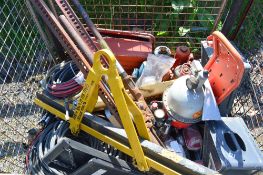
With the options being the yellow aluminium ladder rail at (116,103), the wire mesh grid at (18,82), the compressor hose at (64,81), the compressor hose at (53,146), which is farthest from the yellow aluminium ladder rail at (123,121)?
the wire mesh grid at (18,82)

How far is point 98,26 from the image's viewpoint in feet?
10.4

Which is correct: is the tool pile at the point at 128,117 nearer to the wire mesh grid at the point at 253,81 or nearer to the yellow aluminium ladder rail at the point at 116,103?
the yellow aluminium ladder rail at the point at 116,103

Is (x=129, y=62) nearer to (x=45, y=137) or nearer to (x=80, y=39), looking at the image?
(x=80, y=39)

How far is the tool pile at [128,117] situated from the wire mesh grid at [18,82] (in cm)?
23

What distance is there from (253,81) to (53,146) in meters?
1.93

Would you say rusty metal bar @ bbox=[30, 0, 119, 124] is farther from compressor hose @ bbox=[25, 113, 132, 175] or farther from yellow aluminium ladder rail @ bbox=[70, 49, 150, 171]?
compressor hose @ bbox=[25, 113, 132, 175]

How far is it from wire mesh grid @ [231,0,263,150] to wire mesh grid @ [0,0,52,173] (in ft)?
6.12

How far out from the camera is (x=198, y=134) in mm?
2537

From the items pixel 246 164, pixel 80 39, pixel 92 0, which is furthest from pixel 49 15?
pixel 246 164

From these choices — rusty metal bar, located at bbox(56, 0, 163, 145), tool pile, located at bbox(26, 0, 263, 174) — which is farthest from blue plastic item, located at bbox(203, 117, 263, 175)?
rusty metal bar, located at bbox(56, 0, 163, 145)

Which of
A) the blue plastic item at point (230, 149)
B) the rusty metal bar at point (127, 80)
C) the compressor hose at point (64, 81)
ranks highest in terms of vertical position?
the rusty metal bar at point (127, 80)

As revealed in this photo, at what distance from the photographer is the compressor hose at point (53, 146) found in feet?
7.51

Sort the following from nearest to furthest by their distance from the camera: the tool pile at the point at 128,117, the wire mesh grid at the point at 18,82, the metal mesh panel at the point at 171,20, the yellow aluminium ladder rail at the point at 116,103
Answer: the yellow aluminium ladder rail at the point at 116,103 < the tool pile at the point at 128,117 < the wire mesh grid at the point at 18,82 < the metal mesh panel at the point at 171,20

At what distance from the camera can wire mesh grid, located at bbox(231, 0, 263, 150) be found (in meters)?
2.95
